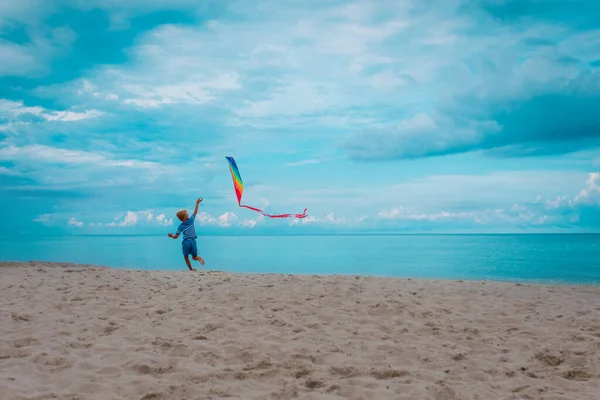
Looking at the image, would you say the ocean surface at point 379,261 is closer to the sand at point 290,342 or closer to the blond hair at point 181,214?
the blond hair at point 181,214

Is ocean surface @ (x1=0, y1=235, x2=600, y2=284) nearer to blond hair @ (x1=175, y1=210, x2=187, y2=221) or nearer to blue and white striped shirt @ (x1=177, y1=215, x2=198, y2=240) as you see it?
blue and white striped shirt @ (x1=177, y1=215, x2=198, y2=240)

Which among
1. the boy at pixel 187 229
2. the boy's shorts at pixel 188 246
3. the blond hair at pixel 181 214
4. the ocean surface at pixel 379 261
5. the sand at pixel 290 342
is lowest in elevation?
the ocean surface at pixel 379 261

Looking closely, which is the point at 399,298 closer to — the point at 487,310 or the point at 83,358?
the point at 487,310

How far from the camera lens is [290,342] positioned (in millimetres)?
6539

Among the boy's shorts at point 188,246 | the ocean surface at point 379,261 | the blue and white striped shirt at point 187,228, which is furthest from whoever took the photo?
the ocean surface at point 379,261

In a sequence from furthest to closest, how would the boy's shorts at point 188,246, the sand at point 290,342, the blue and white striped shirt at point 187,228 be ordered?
the boy's shorts at point 188,246 → the blue and white striped shirt at point 187,228 → the sand at point 290,342

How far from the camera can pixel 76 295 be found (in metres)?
9.26

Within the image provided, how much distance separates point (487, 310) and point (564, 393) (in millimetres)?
3901

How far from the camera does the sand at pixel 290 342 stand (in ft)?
16.6

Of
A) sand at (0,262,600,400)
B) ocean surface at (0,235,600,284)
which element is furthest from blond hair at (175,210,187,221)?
ocean surface at (0,235,600,284)

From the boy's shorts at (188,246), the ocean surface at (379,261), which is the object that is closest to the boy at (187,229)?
the boy's shorts at (188,246)

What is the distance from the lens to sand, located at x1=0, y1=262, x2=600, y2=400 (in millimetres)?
5047

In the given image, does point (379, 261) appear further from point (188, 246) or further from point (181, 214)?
point (181, 214)

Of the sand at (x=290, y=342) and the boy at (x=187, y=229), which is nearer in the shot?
the sand at (x=290, y=342)
